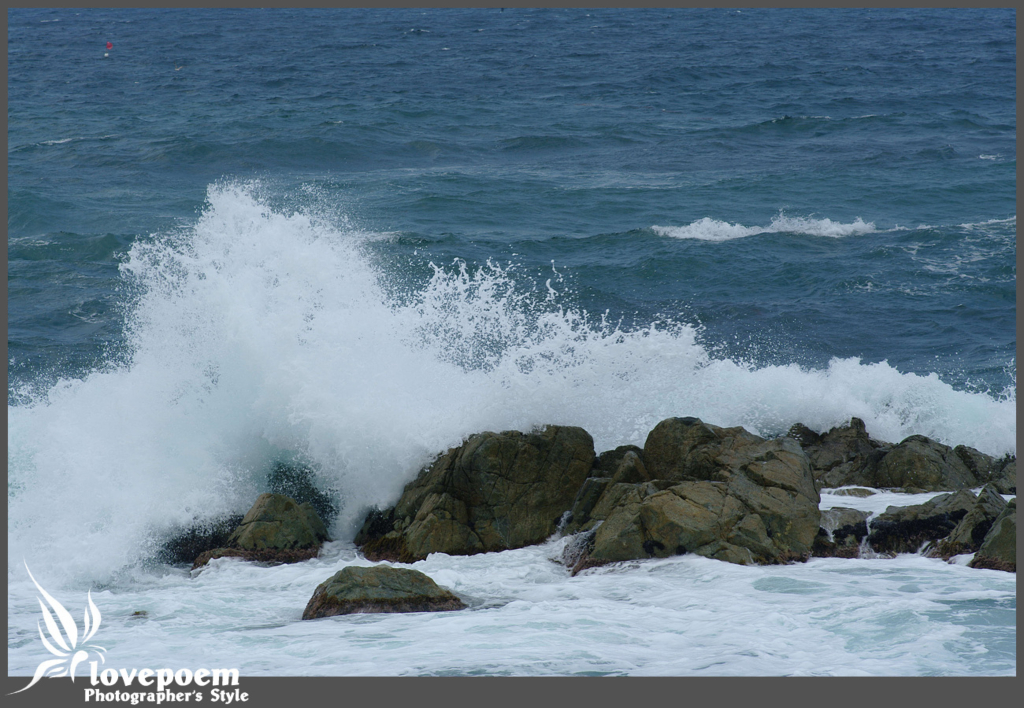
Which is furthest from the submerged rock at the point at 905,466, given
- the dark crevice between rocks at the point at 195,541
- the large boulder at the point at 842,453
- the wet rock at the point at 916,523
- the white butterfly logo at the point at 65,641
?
the white butterfly logo at the point at 65,641

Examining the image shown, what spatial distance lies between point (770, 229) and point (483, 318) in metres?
8.91

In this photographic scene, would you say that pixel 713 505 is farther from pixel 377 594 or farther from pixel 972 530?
pixel 377 594

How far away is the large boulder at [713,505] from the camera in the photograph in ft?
22.2

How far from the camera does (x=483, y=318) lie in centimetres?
1104

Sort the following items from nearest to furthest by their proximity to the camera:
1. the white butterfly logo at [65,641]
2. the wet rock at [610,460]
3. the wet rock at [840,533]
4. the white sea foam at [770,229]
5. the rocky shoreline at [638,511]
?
the white butterfly logo at [65,641] < the rocky shoreline at [638,511] < the wet rock at [840,533] < the wet rock at [610,460] < the white sea foam at [770,229]

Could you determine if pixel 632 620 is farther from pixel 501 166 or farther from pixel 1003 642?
pixel 501 166

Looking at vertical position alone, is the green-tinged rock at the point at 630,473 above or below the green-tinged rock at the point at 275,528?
above

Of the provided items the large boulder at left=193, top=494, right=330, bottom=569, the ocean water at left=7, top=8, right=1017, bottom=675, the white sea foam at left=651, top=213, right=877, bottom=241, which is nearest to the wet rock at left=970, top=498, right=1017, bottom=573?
the ocean water at left=7, top=8, right=1017, bottom=675

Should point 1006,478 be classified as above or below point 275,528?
below

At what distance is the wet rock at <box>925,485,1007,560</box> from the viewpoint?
6.79 meters

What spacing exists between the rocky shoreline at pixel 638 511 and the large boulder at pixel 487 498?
1cm

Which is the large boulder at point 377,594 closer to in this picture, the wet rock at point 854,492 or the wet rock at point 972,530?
the wet rock at point 972,530

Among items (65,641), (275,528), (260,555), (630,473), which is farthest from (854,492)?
(65,641)

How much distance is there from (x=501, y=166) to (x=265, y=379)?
13462mm
